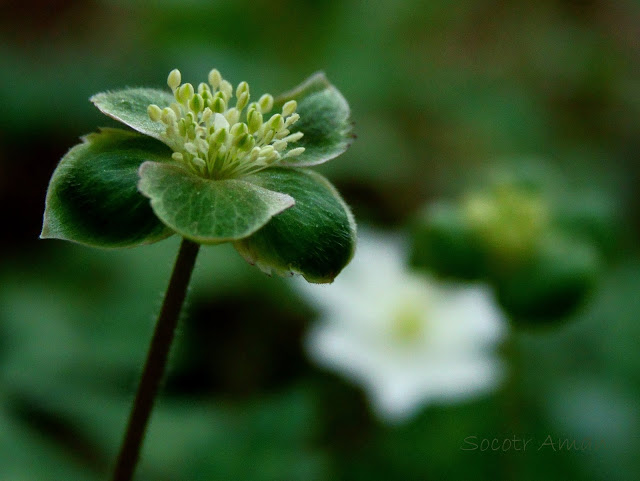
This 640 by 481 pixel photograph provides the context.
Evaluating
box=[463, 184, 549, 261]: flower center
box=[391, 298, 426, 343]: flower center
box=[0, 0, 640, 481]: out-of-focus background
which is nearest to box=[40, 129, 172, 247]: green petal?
box=[0, 0, 640, 481]: out-of-focus background

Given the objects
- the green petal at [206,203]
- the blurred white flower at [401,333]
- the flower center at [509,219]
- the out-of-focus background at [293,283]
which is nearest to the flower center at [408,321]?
the blurred white flower at [401,333]

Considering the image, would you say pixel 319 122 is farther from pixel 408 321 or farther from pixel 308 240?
pixel 408 321

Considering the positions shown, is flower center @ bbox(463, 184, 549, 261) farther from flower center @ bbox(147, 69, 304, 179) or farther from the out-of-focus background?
flower center @ bbox(147, 69, 304, 179)

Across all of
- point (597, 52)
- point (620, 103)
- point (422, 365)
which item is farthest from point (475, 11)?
point (422, 365)

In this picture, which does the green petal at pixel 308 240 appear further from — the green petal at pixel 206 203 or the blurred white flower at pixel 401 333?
the blurred white flower at pixel 401 333

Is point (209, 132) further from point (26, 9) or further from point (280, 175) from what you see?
point (26, 9)

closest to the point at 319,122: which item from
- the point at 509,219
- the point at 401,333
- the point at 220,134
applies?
the point at 220,134
